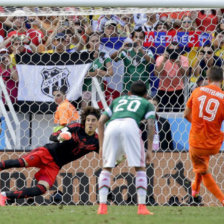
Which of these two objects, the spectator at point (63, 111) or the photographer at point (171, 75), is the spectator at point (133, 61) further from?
the spectator at point (63, 111)

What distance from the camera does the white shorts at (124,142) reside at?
22.3 feet

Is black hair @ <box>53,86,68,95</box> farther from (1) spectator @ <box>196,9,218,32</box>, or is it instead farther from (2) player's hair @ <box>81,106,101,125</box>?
(1) spectator @ <box>196,9,218,32</box>

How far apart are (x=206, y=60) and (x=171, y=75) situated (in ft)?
2.05

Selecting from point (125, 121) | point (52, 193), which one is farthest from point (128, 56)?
point (125, 121)

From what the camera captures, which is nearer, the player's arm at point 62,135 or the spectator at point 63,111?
the player's arm at point 62,135

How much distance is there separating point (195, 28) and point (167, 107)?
60.9 inches

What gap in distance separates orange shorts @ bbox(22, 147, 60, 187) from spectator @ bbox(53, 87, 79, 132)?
3.61 feet

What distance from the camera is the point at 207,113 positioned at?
329 inches

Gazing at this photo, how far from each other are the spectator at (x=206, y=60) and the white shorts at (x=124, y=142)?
406cm

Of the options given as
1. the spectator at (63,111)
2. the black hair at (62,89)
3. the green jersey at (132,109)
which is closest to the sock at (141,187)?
the green jersey at (132,109)

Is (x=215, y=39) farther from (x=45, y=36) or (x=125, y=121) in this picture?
(x=125, y=121)

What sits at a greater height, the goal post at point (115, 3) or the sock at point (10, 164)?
the goal post at point (115, 3)

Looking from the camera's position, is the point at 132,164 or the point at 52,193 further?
the point at 52,193

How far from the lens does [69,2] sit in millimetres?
8891
